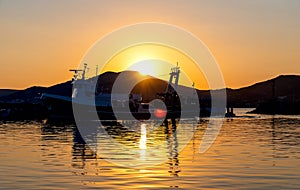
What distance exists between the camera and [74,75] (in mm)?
140000

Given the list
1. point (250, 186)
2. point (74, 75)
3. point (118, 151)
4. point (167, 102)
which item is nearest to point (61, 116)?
point (74, 75)

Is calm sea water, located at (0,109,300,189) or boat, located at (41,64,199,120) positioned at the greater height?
boat, located at (41,64,199,120)

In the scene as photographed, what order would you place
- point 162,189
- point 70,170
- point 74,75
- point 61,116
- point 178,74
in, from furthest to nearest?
point 178,74
point 74,75
point 61,116
point 70,170
point 162,189

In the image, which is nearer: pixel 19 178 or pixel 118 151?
pixel 19 178

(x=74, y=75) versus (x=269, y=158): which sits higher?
(x=74, y=75)

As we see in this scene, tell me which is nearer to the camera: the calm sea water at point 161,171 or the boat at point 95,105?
the calm sea water at point 161,171

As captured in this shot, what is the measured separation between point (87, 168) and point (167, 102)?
153 meters

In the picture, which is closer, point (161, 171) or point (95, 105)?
point (161, 171)

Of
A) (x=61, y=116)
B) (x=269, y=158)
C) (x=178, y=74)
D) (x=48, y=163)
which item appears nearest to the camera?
(x=48, y=163)

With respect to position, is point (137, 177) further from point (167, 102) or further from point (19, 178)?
point (167, 102)

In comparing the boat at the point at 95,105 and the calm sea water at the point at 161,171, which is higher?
the boat at the point at 95,105

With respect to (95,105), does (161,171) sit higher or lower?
lower

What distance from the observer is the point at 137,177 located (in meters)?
26.0

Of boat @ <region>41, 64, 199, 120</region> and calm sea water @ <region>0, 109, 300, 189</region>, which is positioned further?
boat @ <region>41, 64, 199, 120</region>
